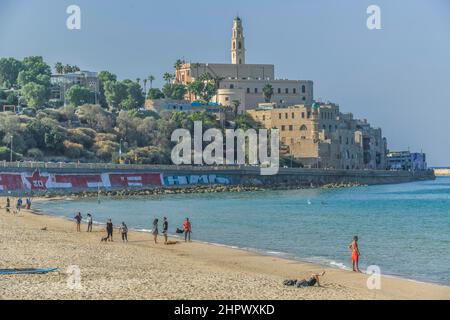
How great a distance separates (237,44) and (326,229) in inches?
5774

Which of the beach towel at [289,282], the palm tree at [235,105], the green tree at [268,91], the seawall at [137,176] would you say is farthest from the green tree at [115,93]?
the beach towel at [289,282]

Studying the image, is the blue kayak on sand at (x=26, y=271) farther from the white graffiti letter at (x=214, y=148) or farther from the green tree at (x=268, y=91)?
the green tree at (x=268, y=91)

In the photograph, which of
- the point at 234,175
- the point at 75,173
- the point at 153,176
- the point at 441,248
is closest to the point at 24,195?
the point at 75,173

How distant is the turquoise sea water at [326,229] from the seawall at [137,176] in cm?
1312

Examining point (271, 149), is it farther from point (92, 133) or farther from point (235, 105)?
point (92, 133)

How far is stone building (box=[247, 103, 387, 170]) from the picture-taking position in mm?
153875

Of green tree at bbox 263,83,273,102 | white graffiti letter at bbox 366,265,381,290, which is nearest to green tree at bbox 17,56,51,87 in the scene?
green tree at bbox 263,83,273,102

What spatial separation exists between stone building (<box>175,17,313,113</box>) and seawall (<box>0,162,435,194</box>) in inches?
1302

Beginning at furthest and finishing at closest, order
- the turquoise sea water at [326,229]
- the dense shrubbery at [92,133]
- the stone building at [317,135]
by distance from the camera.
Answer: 1. the stone building at [317,135]
2. the dense shrubbery at [92,133]
3. the turquoise sea water at [326,229]

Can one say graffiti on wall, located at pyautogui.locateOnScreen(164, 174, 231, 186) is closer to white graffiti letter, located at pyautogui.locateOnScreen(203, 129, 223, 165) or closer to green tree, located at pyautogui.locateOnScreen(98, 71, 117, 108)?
white graffiti letter, located at pyautogui.locateOnScreen(203, 129, 223, 165)

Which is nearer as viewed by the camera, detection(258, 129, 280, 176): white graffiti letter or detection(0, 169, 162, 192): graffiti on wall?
detection(0, 169, 162, 192): graffiti on wall

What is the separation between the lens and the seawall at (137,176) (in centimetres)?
9650

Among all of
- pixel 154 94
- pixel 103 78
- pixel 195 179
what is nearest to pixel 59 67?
pixel 103 78

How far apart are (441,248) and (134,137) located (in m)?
102
